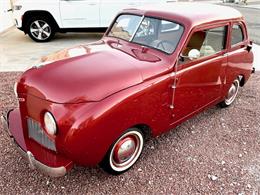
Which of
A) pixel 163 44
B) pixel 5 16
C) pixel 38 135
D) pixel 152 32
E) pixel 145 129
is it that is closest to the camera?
pixel 38 135

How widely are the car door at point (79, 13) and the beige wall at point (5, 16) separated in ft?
10.9

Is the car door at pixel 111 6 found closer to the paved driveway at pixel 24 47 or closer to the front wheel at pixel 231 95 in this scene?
the paved driveway at pixel 24 47

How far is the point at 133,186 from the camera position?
2.90 metres

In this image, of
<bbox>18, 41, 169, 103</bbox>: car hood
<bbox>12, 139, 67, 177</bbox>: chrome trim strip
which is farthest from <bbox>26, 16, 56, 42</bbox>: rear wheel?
<bbox>12, 139, 67, 177</bbox>: chrome trim strip

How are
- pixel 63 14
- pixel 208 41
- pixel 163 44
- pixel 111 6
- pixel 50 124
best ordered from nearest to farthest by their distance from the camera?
pixel 50 124
pixel 163 44
pixel 208 41
pixel 63 14
pixel 111 6

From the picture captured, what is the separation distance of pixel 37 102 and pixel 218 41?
2652 mm

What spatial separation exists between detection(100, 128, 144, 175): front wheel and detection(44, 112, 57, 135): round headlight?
2.13 ft

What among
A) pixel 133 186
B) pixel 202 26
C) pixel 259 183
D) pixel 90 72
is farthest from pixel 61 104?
pixel 259 183

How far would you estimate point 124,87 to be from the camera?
8.75 feet

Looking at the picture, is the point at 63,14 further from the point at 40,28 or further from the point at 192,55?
the point at 192,55

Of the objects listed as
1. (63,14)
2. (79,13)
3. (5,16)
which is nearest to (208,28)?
(79,13)

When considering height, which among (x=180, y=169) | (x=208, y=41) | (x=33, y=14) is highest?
(x=208, y=41)

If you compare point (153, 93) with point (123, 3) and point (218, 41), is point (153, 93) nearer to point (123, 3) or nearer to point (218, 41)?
point (218, 41)

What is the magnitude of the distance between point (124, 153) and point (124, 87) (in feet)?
2.60
